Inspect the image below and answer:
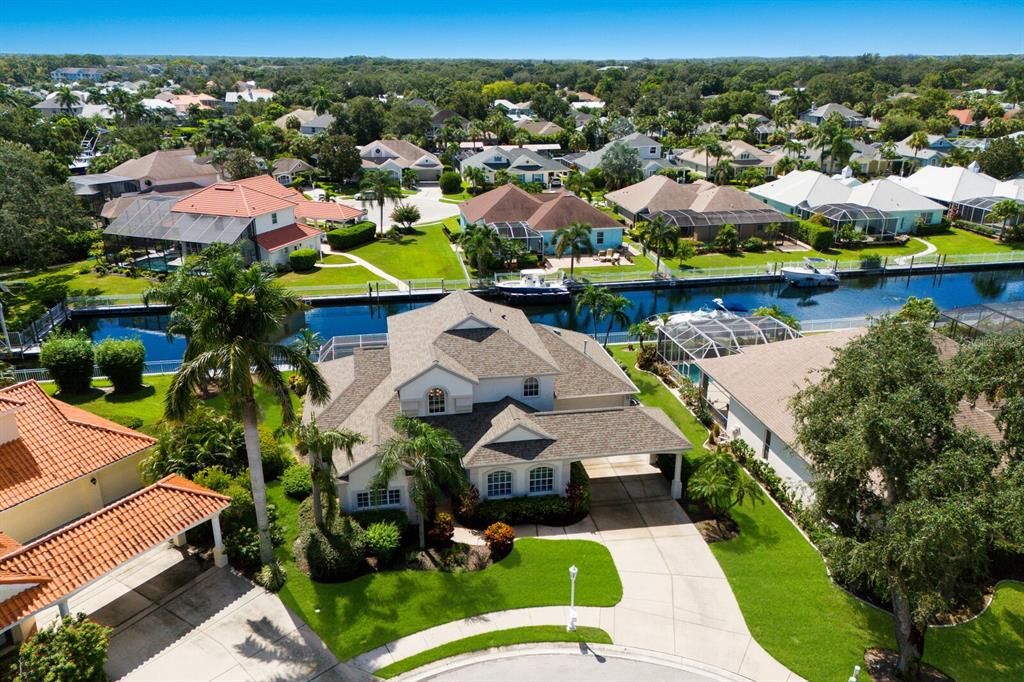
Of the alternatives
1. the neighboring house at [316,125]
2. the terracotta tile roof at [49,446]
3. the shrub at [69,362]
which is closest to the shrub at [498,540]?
the terracotta tile roof at [49,446]

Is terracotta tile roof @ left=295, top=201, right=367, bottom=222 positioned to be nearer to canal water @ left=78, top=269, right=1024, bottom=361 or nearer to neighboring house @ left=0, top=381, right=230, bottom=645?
A: canal water @ left=78, top=269, right=1024, bottom=361

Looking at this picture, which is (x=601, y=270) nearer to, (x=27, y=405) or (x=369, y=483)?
(x=369, y=483)

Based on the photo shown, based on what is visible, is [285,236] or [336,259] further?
[336,259]

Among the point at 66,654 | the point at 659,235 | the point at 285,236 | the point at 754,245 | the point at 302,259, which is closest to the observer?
the point at 66,654

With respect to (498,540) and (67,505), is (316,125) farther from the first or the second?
(498,540)

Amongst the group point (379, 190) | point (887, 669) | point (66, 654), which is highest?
point (379, 190)

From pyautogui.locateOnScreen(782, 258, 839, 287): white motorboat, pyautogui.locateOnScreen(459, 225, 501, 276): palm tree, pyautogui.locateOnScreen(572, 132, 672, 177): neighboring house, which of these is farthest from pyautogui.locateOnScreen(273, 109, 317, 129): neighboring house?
pyautogui.locateOnScreen(782, 258, 839, 287): white motorboat

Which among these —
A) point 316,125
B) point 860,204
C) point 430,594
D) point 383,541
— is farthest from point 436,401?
point 316,125

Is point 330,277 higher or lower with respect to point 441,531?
higher

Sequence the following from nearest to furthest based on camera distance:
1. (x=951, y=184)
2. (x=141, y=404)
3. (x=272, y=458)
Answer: (x=272, y=458), (x=141, y=404), (x=951, y=184)
